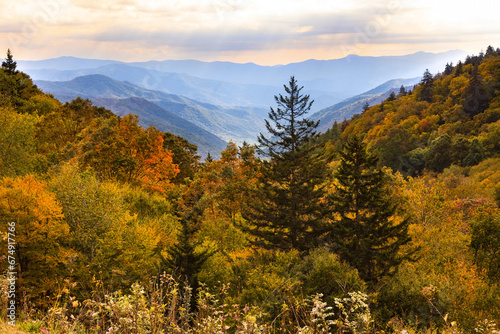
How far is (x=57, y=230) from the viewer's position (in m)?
18.6

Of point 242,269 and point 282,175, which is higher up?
point 282,175

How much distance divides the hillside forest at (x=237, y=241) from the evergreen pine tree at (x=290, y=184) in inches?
4.6

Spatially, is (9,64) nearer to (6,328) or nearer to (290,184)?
(290,184)

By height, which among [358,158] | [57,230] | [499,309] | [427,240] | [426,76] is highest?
[426,76]

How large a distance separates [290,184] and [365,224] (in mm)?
6412

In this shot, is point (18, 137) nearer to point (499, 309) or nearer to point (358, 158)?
point (358, 158)

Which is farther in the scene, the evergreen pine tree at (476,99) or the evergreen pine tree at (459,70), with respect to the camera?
the evergreen pine tree at (459,70)

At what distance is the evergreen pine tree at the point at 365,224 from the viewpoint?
848 inches

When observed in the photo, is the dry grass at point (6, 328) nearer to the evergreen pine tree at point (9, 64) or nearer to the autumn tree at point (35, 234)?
the autumn tree at point (35, 234)

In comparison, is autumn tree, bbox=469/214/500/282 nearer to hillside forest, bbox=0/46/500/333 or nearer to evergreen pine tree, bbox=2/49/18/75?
hillside forest, bbox=0/46/500/333

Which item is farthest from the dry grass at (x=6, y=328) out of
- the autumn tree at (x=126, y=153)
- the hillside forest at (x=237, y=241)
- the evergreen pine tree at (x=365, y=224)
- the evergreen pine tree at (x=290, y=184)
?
the autumn tree at (x=126, y=153)

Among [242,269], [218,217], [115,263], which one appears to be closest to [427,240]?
[242,269]

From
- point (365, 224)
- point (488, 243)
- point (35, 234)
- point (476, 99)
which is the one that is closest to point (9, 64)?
point (35, 234)

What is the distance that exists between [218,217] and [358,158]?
16.6 meters
